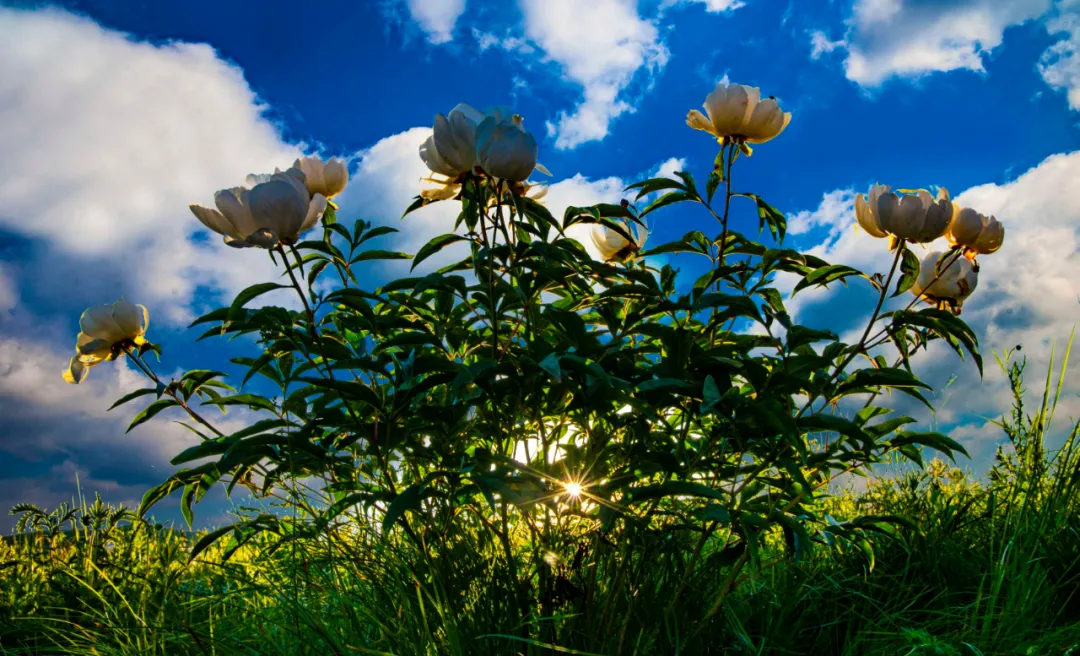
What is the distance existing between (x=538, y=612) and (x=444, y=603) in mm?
265

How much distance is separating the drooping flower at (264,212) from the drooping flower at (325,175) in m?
0.48

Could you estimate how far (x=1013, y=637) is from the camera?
196 centimetres

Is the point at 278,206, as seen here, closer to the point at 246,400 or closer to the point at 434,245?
the point at 434,245

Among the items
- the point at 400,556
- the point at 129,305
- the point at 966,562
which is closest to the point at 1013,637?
the point at 966,562

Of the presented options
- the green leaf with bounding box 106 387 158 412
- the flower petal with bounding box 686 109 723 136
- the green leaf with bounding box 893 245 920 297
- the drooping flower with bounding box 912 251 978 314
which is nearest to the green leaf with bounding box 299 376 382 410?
the green leaf with bounding box 106 387 158 412

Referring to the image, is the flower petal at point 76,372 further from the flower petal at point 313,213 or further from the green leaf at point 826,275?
the green leaf at point 826,275

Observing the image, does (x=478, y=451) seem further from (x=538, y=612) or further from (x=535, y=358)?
(x=538, y=612)

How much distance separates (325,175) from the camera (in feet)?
7.11

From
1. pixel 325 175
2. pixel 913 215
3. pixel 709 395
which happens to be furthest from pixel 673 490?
pixel 325 175

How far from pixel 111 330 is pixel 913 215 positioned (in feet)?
6.66

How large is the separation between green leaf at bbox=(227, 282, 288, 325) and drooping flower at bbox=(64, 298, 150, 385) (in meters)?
0.48

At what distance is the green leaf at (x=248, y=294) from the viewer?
1.70m

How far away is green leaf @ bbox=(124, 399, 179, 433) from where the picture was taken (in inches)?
75.1

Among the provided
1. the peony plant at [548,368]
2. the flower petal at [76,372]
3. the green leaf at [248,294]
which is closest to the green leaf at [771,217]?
the peony plant at [548,368]
